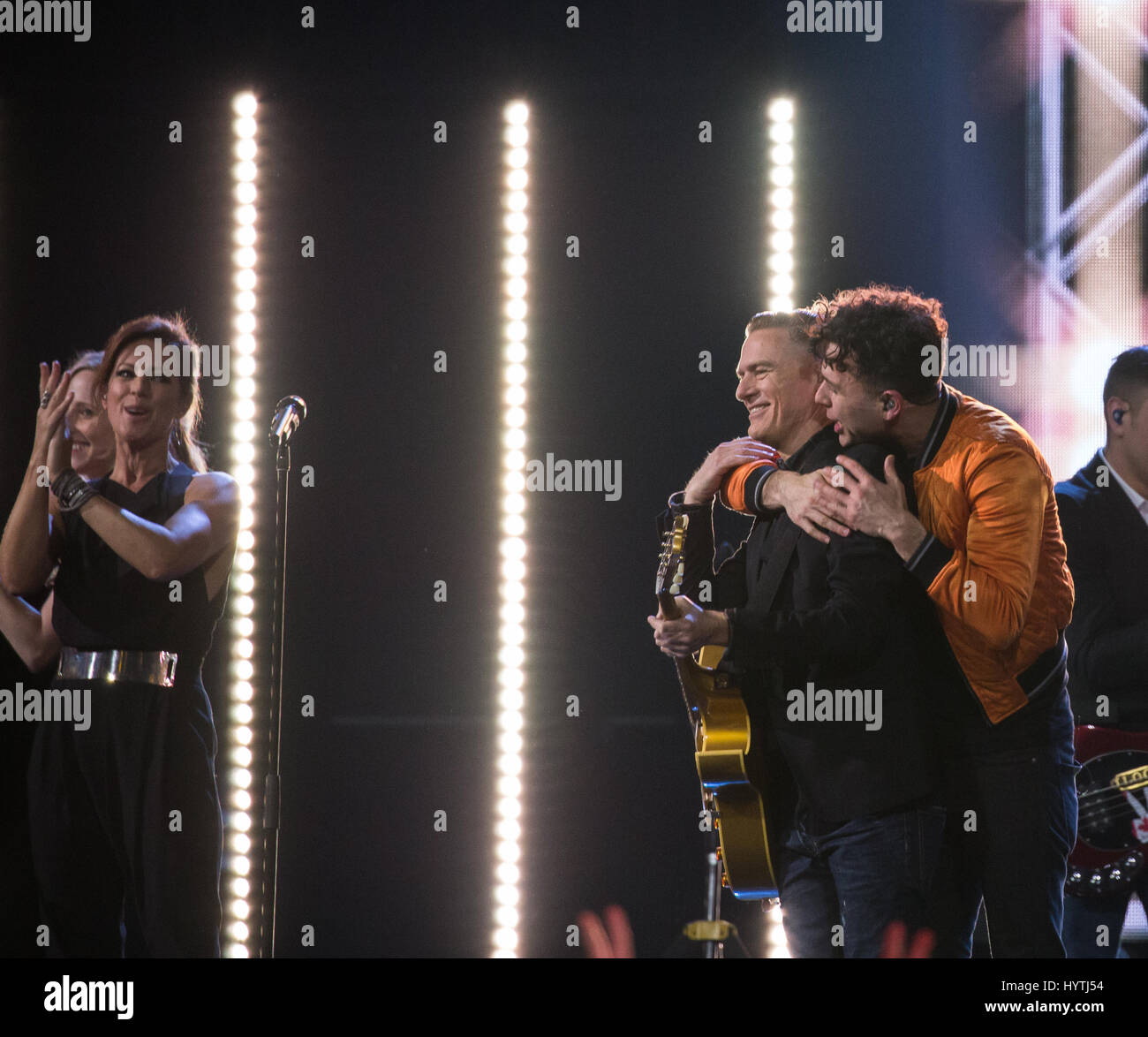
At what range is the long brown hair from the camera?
3.86 meters

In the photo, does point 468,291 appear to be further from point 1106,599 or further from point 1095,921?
point 1095,921

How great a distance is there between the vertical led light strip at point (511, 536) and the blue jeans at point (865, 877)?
1307 millimetres

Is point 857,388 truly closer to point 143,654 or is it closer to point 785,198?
point 785,198

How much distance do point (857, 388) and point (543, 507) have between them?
4.12ft

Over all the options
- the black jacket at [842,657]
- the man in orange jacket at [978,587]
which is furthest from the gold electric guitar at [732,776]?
the man in orange jacket at [978,587]

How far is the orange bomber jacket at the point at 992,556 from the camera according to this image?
9.16 feet

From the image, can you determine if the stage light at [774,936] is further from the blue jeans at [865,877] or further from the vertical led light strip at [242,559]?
the vertical led light strip at [242,559]

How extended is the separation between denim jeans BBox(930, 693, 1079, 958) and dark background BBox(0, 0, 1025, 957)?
1152 mm

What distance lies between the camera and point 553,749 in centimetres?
385

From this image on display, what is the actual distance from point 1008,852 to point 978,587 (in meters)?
0.59

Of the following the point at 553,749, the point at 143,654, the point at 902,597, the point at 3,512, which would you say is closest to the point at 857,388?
the point at 902,597

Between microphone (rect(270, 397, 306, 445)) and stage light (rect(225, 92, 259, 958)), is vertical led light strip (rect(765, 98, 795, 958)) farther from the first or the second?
stage light (rect(225, 92, 259, 958))

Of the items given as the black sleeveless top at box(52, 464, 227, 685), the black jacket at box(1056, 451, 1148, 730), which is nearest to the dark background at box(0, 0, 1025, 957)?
the black sleeveless top at box(52, 464, 227, 685)
